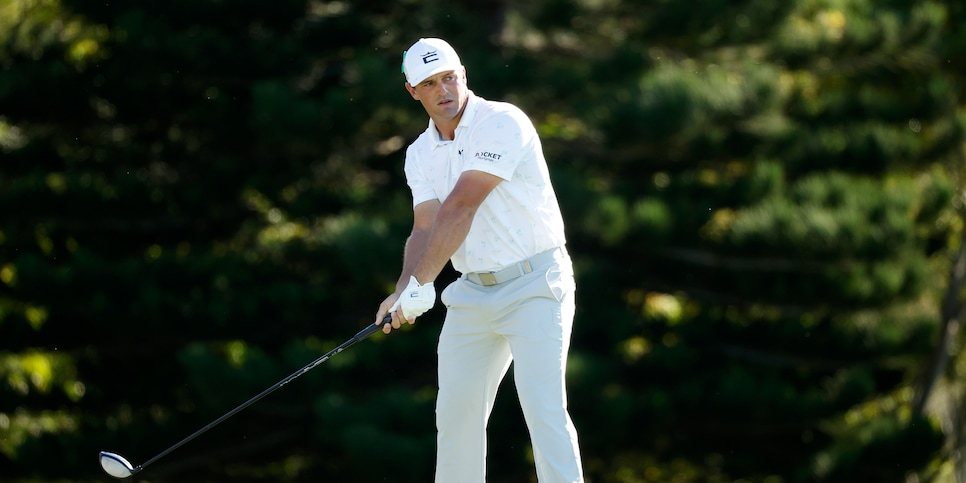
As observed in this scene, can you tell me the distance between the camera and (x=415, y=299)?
456 cm

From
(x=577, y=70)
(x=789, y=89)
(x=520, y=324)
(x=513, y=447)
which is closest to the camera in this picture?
(x=520, y=324)

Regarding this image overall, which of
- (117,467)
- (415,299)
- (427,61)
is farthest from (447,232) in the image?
(117,467)

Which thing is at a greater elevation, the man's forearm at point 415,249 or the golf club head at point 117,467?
the man's forearm at point 415,249

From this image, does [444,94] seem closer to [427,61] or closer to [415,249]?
[427,61]

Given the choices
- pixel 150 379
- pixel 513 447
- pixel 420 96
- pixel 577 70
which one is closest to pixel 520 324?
pixel 420 96

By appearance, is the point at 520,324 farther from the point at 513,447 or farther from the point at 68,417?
the point at 68,417

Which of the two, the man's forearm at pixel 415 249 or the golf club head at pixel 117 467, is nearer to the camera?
the man's forearm at pixel 415 249

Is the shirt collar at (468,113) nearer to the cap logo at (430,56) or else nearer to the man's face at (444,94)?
the man's face at (444,94)

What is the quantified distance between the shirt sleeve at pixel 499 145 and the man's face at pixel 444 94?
0.46 feet

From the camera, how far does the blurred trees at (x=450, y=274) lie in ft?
35.3

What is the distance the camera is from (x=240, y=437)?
1208 cm

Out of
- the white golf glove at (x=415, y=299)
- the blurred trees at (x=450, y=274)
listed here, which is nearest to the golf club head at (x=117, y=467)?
the white golf glove at (x=415, y=299)

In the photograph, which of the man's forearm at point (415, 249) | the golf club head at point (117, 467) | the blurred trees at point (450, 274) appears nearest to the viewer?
the man's forearm at point (415, 249)

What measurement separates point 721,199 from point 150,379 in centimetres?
551
